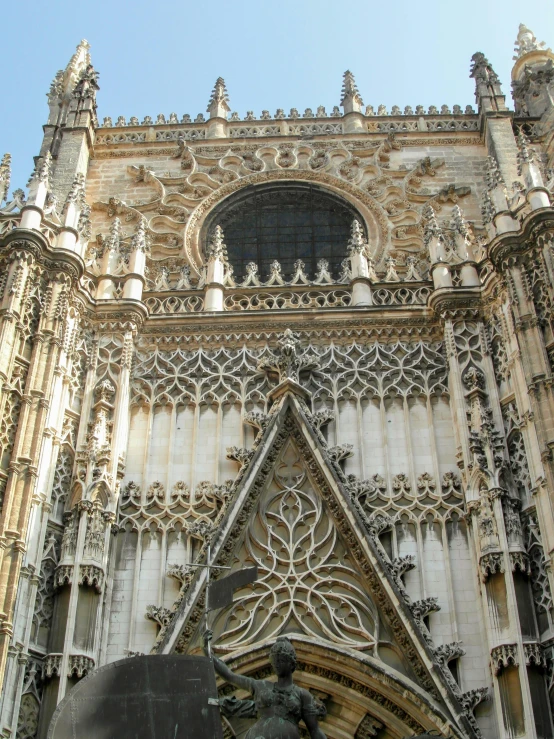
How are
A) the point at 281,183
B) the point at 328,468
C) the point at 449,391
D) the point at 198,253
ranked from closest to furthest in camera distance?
the point at 328,468 → the point at 449,391 → the point at 198,253 → the point at 281,183

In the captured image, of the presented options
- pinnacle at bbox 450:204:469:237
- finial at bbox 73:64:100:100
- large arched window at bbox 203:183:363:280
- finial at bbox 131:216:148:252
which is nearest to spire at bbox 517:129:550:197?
pinnacle at bbox 450:204:469:237

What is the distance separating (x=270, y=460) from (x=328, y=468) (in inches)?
33.9

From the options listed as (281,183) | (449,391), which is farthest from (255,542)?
(281,183)

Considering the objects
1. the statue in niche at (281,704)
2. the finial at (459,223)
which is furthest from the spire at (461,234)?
the statue in niche at (281,704)

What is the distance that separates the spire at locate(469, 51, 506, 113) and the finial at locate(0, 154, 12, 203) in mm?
9029

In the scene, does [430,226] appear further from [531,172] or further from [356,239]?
[531,172]

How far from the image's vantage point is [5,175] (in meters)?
18.2

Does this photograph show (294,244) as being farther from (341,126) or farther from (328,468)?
(328,468)

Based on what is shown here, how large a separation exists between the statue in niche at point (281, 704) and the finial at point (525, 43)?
16.9 metres

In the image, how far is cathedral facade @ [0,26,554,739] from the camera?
522 inches

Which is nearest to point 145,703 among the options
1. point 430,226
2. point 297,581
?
point 297,581

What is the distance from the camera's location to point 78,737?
9906 millimetres

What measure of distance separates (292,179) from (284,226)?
0.96 metres

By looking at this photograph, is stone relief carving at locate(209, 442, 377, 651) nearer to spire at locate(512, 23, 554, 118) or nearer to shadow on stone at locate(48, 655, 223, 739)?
shadow on stone at locate(48, 655, 223, 739)
